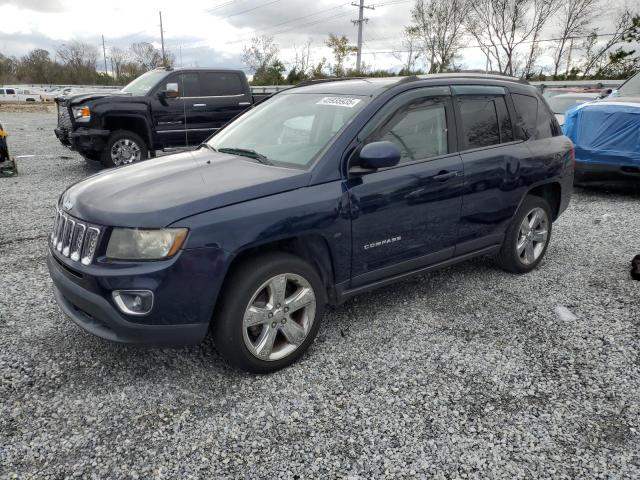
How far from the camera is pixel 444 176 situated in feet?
11.9

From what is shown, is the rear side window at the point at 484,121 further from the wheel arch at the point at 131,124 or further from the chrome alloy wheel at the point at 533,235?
the wheel arch at the point at 131,124

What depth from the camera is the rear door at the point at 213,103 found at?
10078mm

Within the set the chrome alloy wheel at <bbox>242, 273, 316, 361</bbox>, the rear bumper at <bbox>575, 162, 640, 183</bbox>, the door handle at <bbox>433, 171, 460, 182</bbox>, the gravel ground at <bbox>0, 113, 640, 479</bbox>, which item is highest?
the door handle at <bbox>433, 171, 460, 182</bbox>

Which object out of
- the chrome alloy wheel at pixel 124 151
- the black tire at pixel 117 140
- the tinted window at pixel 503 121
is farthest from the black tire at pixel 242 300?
the black tire at pixel 117 140

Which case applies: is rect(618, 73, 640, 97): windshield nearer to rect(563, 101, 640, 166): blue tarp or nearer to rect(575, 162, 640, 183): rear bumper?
rect(563, 101, 640, 166): blue tarp

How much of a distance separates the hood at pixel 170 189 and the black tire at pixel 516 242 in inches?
90.0

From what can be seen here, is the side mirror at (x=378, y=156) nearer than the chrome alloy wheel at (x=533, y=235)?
Yes

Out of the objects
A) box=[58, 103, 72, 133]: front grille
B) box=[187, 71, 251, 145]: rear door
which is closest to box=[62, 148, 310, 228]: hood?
box=[58, 103, 72, 133]: front grille

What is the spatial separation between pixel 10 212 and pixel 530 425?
6869 millimetres

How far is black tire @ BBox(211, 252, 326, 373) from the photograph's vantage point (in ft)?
9.06

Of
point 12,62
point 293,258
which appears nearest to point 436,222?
point 293,258

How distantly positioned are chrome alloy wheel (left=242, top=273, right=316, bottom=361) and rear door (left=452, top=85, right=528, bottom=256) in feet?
5.00

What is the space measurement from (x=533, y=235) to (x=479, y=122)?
1325 mm

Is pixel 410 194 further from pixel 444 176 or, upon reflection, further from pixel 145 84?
pixel 145 84
